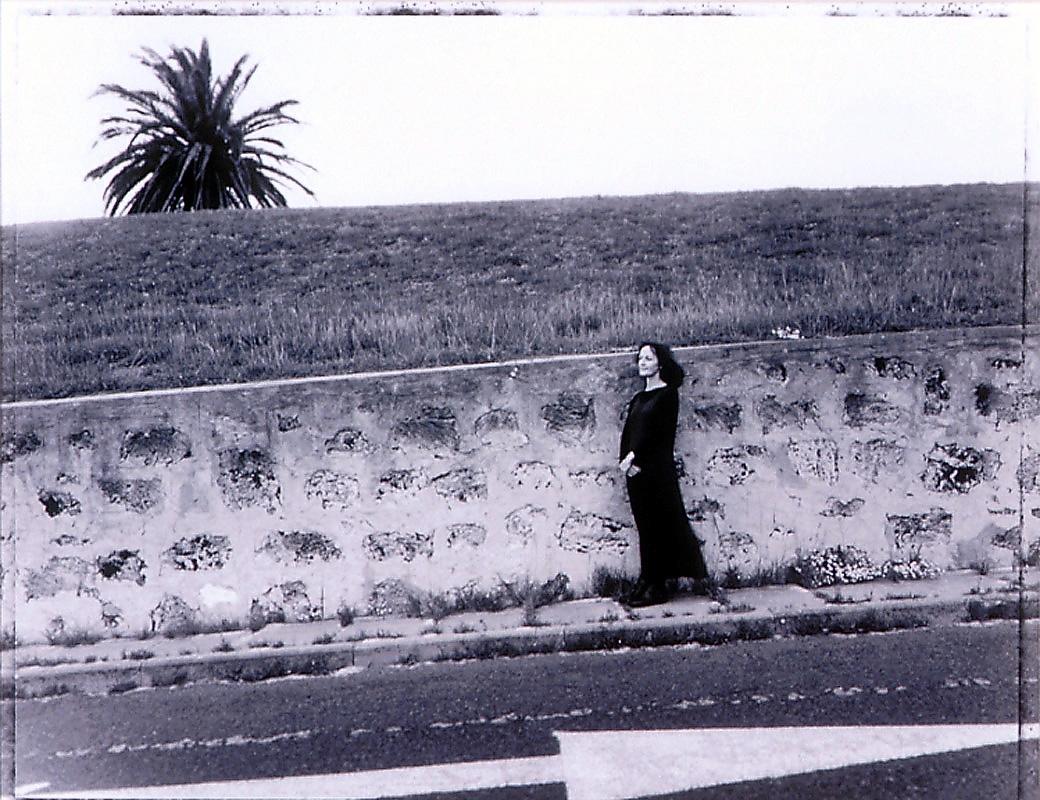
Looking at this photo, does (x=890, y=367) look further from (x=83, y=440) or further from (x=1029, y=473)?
(x=83, y=440)

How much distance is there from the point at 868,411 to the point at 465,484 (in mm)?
2608

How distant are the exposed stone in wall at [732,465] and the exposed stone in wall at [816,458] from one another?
9.5 inches

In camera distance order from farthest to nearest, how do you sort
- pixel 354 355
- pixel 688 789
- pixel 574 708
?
1. pixel 354 355
2. pixel 574 708
3. pixel 688 789

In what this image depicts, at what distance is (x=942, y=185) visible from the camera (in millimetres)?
6266

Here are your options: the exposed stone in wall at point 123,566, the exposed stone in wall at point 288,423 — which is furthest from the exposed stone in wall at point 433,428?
the exposed stone in wall at point 123,566

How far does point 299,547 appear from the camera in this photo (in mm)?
6168

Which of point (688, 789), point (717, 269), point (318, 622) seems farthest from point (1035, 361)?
point (318, 622)

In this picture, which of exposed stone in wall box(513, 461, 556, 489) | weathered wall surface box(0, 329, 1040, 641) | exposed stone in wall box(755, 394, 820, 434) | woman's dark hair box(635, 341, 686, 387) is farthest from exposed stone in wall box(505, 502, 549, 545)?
exposed stone in wall box(755, 394, 820, 434)

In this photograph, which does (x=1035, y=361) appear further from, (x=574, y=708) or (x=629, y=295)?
(x=574, y=708)

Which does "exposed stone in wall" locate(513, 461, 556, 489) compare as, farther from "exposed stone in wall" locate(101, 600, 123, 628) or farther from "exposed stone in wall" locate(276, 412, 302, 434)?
"exposed stone in wall" locate(101, 600, 123, 628)

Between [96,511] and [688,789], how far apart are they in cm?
380

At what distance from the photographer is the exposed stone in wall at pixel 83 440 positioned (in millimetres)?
6012

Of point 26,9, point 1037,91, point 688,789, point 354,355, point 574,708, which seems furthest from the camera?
point 354,355

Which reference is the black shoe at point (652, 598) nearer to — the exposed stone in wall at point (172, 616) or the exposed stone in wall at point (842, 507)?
the exposed stone in wall at point (842, 507)
